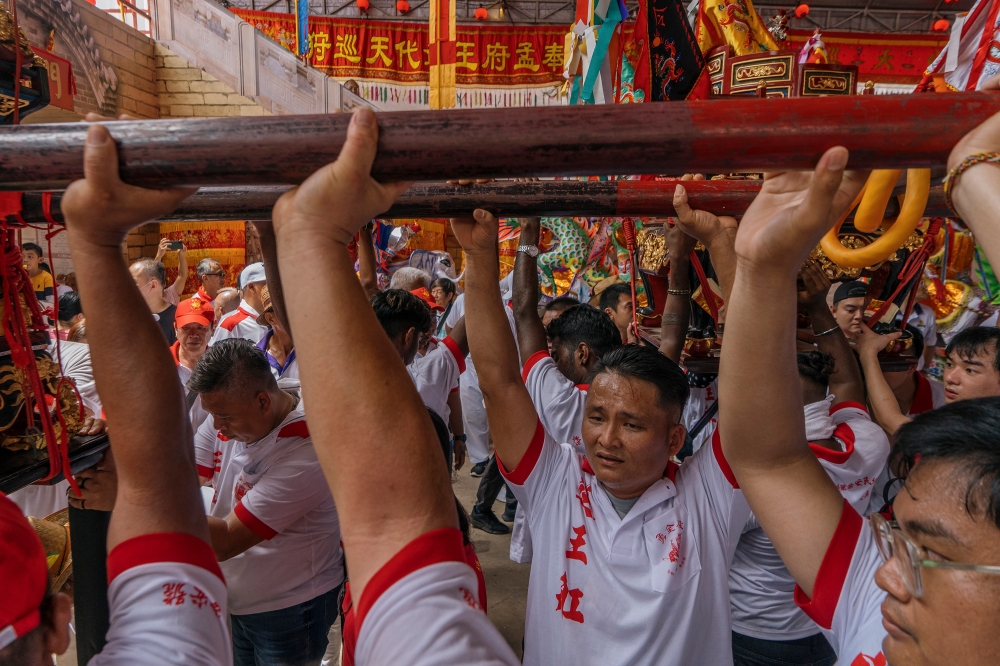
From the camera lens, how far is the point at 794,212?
0.83 m

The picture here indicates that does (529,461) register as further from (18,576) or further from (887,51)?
(887,51)

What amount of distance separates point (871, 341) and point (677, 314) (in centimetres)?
77

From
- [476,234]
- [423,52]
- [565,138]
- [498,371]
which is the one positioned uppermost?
[423,52]

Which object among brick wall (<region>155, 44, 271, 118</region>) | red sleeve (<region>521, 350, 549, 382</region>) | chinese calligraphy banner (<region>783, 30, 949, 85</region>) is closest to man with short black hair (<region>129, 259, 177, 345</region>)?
red sleeve (<region>521, 350, 549, 382</region>)

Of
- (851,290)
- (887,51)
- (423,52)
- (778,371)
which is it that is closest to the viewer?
(778,371)

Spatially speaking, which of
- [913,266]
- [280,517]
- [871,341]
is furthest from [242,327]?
[913,266]

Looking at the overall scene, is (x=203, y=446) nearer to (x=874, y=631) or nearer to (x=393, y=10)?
(x=874, y=631)

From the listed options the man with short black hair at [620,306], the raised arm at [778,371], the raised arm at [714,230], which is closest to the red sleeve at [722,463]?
the raised arm at [778,371]

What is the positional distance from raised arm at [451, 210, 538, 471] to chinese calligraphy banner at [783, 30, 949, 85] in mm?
13360

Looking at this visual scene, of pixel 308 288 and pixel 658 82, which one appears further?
pixel 658 82

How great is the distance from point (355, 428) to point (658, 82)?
253 centimetres

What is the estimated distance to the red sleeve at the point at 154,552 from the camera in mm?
917

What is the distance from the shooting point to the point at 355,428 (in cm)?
70

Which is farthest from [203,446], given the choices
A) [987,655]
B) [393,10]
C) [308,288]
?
[393,10]
